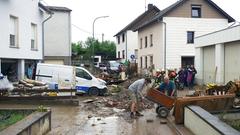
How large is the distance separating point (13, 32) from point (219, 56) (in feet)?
41.7

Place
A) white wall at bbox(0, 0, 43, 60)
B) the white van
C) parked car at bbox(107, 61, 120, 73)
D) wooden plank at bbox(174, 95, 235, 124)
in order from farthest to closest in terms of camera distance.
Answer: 1. parked car at bbox(107, 61, 120, 73)
2. the white van
3. white wall at bbox(0, 0, 43, 60)
4. wooden plank at bbox(174, 95, 235, 124)

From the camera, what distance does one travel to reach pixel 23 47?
25688 mm

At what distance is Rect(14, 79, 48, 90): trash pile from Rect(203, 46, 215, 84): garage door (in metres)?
11.5

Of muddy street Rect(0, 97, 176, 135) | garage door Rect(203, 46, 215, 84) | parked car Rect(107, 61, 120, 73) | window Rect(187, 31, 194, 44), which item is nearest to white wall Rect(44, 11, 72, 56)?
parked car Rect(107, 61, 120, 73)

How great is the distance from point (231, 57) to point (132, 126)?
14.0 metres

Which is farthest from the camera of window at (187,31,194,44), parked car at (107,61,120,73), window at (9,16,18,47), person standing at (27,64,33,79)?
parked car at (107,61,120,73)

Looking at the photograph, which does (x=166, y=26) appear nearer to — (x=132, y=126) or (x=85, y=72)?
(x=85, y=72)

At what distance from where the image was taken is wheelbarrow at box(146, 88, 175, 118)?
54.5 feet

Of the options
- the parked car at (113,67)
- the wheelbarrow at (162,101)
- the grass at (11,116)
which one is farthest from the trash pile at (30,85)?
the parked car at (113,67)

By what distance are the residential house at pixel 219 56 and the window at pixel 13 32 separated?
39.7 feet

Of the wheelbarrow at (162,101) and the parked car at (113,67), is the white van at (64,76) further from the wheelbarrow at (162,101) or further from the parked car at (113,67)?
the parked car at (113,67)

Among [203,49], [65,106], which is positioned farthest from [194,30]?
[65,106]

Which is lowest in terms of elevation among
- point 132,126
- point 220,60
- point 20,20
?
point 132,126

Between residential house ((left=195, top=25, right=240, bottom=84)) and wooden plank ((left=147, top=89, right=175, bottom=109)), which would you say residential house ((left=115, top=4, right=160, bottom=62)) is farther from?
wooden plank ((left=147, top=89, right=175, bottom=109))
